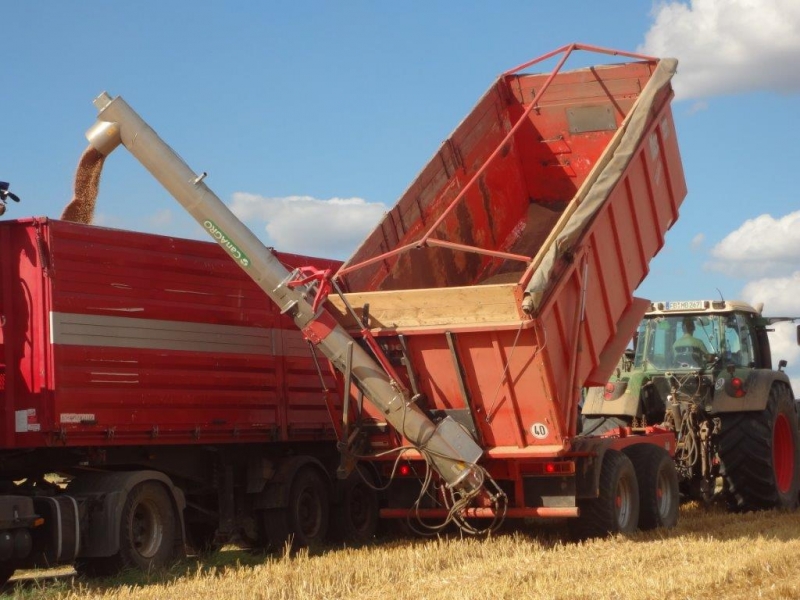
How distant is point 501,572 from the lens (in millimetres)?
8977

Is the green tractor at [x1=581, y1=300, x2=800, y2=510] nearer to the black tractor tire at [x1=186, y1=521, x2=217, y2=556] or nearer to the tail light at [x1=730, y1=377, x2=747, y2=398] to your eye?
the tail light at [x1=730, y1=377, x2=747, y2=398]

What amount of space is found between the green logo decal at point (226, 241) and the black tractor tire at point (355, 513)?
2.73 metres

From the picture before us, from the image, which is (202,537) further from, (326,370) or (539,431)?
(539,431)

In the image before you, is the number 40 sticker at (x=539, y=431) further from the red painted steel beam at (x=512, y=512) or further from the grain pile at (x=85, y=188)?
the grain pile at (x=85, y=188)

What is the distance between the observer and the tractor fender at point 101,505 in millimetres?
9898

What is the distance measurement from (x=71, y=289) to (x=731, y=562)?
5396 millimetres

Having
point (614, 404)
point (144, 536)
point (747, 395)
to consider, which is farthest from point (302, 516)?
point (747, 395)

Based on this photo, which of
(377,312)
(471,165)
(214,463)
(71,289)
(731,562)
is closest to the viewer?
(731,562)

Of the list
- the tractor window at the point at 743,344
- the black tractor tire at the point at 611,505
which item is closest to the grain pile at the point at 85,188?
the black tractor tire at the point at 611,505

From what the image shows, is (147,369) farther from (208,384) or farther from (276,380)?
(276,380)

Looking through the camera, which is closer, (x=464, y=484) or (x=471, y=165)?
(x=464, y=484)

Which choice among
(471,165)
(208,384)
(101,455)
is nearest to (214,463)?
(208,384)

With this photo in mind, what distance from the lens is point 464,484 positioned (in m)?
10.6

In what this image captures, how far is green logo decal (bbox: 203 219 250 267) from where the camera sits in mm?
10539
